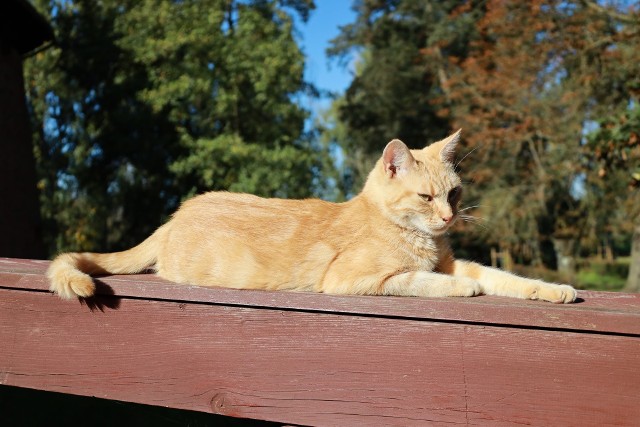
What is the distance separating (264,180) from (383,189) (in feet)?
48.1

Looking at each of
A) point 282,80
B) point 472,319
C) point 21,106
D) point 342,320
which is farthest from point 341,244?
point 282,80

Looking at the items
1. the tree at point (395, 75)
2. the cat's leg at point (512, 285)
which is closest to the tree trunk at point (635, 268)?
the tree at point (395, 75)

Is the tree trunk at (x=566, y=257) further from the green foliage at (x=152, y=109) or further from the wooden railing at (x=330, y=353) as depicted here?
the wooden railing at (x=330, y=353)

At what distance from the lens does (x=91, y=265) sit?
8.24 feet

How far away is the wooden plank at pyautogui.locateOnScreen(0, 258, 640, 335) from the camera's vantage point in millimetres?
1356

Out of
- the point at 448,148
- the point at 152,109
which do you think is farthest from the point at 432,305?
the point at 152,109

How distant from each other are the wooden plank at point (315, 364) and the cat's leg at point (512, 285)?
0.41m

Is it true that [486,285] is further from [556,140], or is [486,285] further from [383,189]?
[556,140]

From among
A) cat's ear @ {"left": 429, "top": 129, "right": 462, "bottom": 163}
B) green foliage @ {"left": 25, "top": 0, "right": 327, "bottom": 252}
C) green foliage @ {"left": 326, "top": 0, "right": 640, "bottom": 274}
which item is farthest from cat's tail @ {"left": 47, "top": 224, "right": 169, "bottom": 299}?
green foliage @ {"left": 25, "top": 0, "right": 327, "bottom": 252}

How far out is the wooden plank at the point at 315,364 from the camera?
53.8 inches

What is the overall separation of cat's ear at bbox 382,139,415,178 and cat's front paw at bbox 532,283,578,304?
89 cm

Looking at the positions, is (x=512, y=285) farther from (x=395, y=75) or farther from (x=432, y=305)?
(x=395, y=75)

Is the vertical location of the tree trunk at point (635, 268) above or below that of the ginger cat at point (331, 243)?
below

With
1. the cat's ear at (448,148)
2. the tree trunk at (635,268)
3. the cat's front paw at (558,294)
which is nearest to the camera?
the cat's front paw at (558,294)
